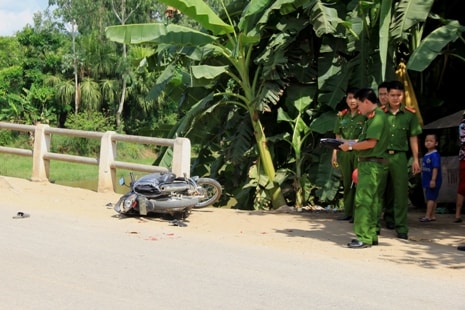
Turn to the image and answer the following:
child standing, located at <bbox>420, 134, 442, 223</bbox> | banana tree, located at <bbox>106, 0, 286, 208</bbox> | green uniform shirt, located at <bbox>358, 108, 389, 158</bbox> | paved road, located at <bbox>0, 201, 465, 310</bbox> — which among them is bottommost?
paved road, located at <bbox>0, 201, 465, 310</bbox>

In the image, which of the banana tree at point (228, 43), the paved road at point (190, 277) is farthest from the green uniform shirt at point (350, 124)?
the banana tree at point (228, 43)

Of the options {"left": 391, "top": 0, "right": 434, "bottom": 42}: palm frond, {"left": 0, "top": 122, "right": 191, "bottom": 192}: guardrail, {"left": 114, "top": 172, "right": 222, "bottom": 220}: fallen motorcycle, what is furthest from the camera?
{"left": 0, "top": 122, "right": 191, "bottom": 192}: guardrail

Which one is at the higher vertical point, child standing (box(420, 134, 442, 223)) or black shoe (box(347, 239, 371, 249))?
child standing (box(420, 134, 442, 223))

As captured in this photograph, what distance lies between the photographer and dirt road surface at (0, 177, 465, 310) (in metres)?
5.34

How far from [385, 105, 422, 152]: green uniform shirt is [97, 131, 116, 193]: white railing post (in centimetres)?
522

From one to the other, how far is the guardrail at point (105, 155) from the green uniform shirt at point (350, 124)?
7.95 ft

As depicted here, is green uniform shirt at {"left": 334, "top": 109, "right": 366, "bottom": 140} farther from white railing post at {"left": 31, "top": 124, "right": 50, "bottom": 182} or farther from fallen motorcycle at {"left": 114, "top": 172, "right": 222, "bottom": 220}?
white railing post at {"left": 31, "top": 124, "right": 50, "bottom": 182}

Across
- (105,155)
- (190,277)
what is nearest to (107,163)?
(105,155)

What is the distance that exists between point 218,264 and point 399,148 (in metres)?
2.88

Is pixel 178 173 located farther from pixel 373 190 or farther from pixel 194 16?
pixel 373 190

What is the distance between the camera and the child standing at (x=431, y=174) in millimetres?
9555

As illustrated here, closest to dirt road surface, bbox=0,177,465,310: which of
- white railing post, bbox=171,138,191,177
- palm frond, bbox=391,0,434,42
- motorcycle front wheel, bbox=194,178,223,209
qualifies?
motorcycle front wheel, bbox=194,178,223,209

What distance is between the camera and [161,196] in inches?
360

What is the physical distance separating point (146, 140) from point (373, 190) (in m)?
4.49
